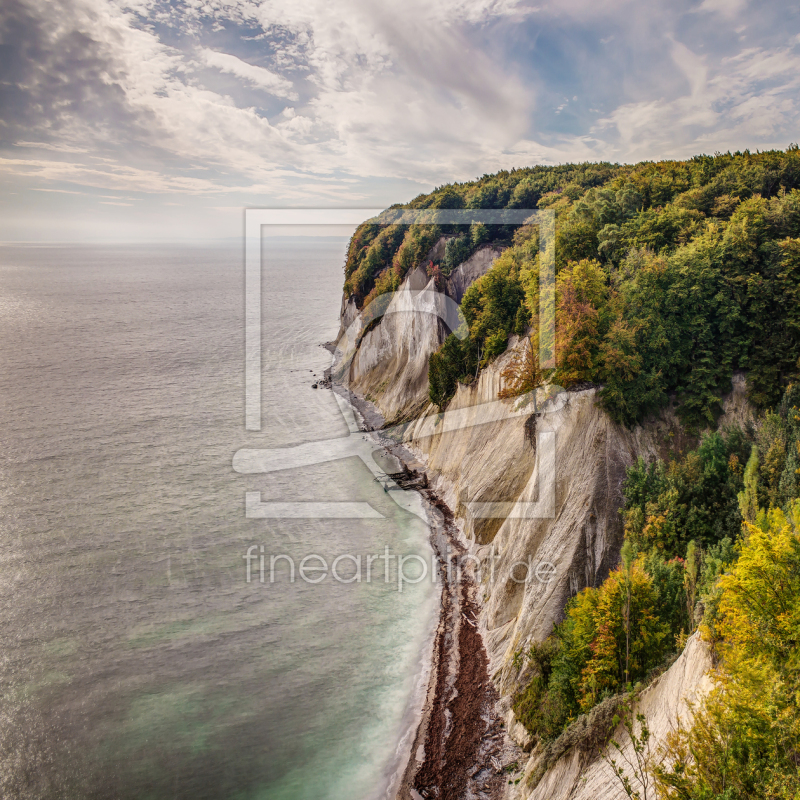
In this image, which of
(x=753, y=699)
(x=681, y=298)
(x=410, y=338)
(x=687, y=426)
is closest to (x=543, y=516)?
(x=687, y=426)

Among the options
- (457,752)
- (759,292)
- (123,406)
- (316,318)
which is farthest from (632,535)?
(316,318)

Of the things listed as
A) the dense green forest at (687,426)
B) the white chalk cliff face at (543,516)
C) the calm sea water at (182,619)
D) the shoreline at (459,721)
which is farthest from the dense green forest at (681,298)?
the calm sea water at (182,619)

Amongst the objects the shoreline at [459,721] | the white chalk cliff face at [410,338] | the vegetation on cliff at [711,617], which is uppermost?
the white chalk cliff face at [410,338]

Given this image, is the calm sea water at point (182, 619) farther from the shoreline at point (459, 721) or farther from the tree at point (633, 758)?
the tree at point (633, 758)

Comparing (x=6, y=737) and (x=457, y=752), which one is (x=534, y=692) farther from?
(x=6, y=737)

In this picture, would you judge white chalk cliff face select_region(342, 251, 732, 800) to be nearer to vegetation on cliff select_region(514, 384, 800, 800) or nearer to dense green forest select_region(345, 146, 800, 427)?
vegetation on cliff select_region(514, 384, 800, 800)

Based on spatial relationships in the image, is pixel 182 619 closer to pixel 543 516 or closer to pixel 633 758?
pixel 543 516
